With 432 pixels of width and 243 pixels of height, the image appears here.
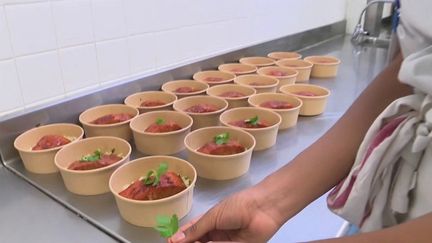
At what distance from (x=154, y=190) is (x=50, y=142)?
0.27 metres

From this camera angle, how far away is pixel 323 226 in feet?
1.96

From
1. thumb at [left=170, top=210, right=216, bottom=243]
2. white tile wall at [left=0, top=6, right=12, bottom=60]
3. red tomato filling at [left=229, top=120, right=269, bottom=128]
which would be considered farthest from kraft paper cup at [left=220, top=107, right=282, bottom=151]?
white tile wall at [left=0, top=6, right=12, bottom=60]

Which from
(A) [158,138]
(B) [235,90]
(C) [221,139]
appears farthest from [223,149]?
(B) [235,90]

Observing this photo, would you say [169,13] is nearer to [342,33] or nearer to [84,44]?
[84,44]

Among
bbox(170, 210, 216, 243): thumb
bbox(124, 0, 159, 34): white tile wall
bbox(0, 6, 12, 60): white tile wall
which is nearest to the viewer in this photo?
bbox(170, 210, 216, 243): thumb

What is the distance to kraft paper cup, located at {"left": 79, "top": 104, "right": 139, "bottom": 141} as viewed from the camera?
801mm

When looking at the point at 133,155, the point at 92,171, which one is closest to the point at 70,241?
the point at 92,171

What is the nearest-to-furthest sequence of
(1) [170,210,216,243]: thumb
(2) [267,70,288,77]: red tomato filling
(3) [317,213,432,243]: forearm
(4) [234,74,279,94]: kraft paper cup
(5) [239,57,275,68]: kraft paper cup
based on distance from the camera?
(3) [317,213,432,243]: forearm
(1) [170,210,216,243]: thumb
(4) [234,74,279,94]: kraft paper cup
(2) [267,70,288,77]: red tomato filling
(5) [239,57,275,68]: kraft paper cup

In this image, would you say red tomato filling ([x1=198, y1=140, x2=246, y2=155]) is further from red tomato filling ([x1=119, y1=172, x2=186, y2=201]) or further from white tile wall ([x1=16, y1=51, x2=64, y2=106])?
white tile wall ([x1=16, y1=51, x2=64, y2=106])

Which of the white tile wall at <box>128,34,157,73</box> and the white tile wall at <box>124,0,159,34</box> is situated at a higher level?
the white tile wall at <box>124,0,159,34</box>

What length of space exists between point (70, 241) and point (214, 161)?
26 cm

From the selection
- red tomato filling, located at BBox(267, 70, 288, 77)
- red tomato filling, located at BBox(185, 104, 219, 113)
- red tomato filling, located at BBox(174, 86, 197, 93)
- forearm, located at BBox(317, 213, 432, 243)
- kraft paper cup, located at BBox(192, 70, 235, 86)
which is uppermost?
forearm, located at BBox(317, 213, 432, 243)

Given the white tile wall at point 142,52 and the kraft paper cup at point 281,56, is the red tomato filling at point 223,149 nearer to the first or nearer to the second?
the white tile wall at point 142,52

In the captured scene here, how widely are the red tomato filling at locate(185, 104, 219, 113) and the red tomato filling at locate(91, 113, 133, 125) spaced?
0.48ft
